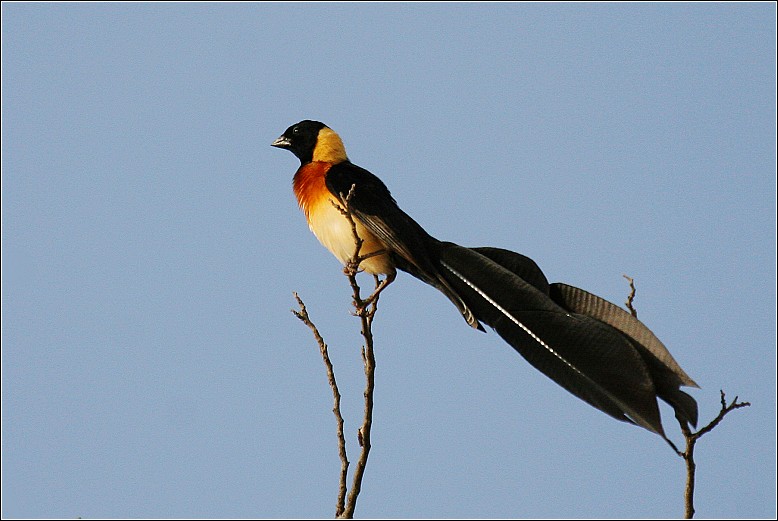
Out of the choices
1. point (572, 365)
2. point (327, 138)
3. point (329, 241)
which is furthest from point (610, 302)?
point (327, 138)

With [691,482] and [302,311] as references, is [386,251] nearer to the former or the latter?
[302,311]

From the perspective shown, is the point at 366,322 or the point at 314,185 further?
the point at 314,185

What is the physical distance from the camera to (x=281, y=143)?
4.70 m

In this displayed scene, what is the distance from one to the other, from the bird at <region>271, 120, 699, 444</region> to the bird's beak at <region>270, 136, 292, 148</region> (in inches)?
11.9

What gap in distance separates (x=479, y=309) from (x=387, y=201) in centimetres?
86

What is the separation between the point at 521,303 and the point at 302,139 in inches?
76.5

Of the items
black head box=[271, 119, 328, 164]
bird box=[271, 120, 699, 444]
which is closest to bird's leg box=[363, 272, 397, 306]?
bird box=[271, 120, 699, 444]

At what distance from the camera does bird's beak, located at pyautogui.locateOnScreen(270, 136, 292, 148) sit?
4.69m

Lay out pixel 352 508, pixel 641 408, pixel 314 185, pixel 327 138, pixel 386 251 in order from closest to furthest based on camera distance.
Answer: pixel 641 408, pixel 352 508, pixel 386 251, pixel 314 185, pixel 327 138

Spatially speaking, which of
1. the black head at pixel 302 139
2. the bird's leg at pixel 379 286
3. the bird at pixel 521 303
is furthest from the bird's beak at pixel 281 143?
the bird's leg at pixel 379 286

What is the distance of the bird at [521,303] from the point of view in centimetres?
269

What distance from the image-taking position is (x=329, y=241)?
4016 mm

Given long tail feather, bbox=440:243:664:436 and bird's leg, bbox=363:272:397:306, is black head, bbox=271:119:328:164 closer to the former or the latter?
bird's leg, bbox=363:272:397:306

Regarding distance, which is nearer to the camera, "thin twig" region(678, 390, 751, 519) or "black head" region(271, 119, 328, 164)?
"thin twig" region(678, 390, 751, 519)
